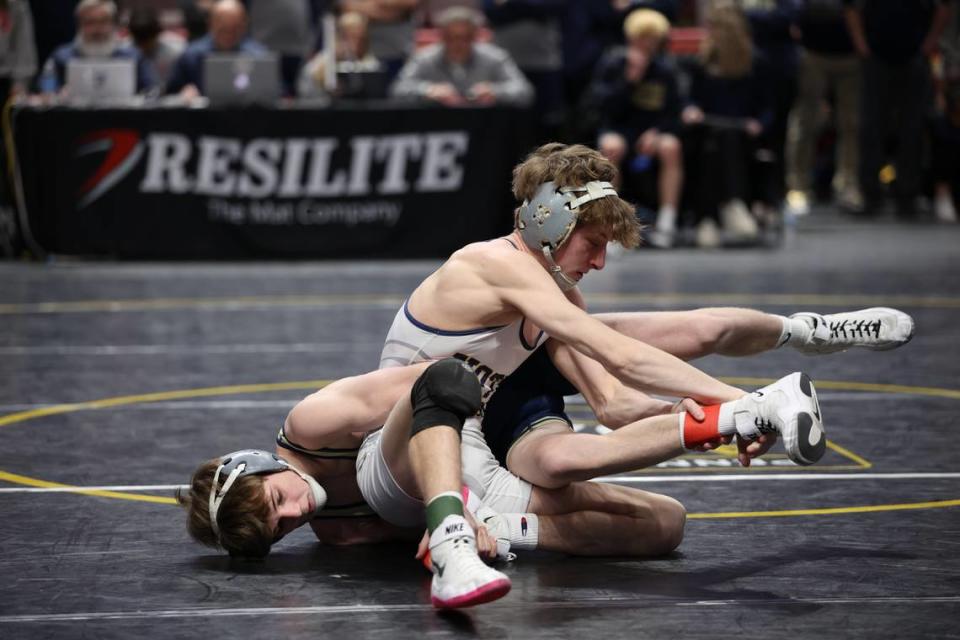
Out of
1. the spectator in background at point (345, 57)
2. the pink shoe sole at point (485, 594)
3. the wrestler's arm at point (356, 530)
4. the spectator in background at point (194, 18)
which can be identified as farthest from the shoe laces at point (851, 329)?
the spectator in background at point (194, 18)

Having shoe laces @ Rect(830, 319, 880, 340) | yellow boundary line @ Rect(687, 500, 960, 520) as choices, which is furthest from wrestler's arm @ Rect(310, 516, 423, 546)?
shoe laces @ Rect(830, 319, 880, 340)

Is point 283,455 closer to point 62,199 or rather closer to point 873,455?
point 873,455

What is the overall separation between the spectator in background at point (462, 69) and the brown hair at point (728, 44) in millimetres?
1558

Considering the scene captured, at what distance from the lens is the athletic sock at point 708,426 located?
136 inches

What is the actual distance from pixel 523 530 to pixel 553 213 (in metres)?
0.75

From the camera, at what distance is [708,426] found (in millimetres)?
3465

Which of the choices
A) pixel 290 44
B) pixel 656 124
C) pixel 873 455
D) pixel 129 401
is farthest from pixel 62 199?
pixel 873 455

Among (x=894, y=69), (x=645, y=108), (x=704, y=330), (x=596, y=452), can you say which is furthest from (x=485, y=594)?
(x=894, y=69)

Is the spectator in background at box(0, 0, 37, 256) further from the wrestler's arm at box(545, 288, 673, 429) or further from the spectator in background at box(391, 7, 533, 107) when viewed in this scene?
the wrestler's arm at box(545, 288, 673, 429)

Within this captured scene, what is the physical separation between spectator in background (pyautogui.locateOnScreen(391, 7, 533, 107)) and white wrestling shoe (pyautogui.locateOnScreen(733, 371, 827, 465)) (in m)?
7.53

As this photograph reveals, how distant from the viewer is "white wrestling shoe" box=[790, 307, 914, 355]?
4.37 meters

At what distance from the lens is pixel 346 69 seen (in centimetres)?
1060

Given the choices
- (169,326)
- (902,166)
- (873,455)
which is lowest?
(902,166)

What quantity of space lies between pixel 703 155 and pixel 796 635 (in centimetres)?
871
